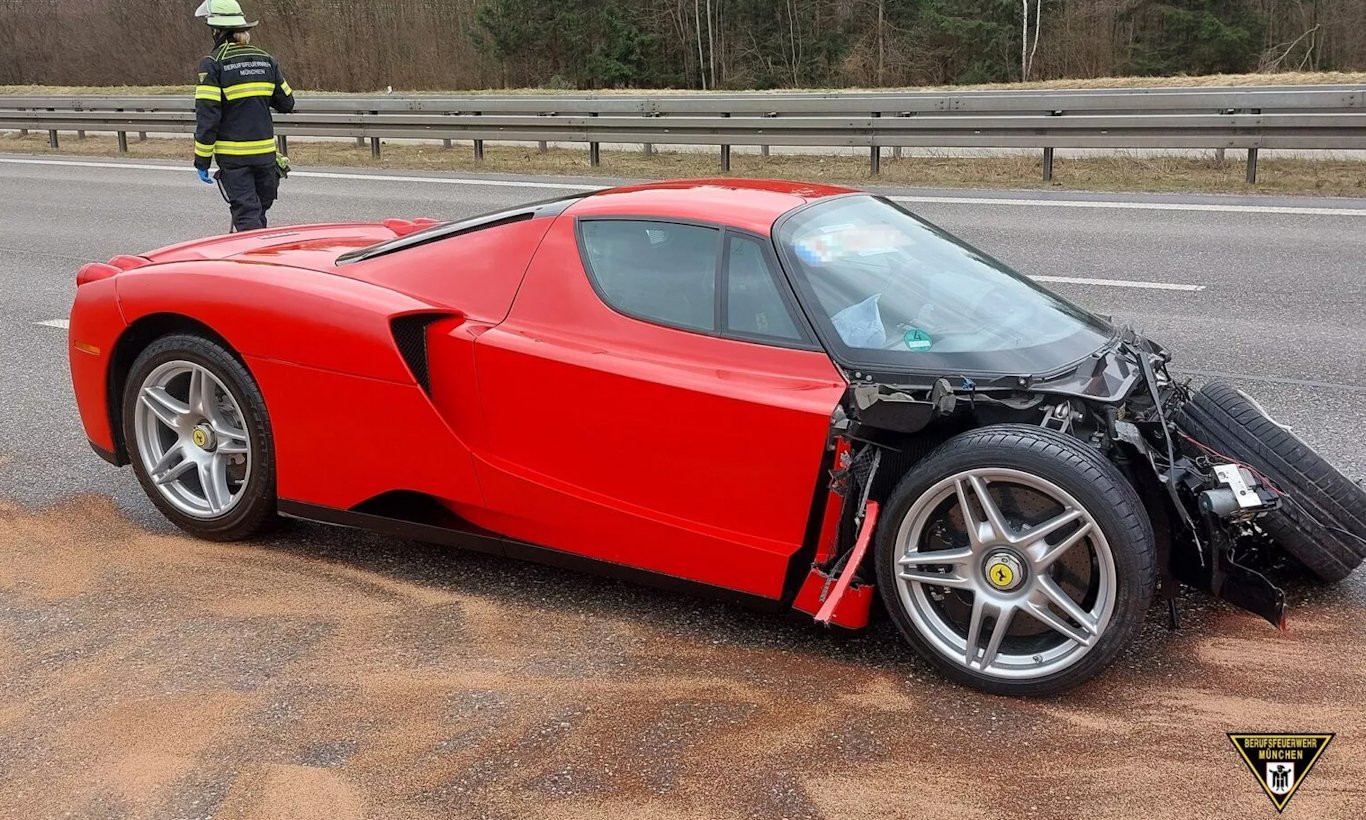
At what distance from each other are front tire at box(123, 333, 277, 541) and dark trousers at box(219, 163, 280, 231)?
159 inches

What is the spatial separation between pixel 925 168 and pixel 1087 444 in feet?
40.6

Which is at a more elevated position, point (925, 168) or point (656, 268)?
point (656, 268)

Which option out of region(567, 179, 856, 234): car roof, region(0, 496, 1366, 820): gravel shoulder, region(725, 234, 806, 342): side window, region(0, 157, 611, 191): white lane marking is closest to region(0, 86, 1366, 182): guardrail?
region(0, 157, 611, 191): white lane marking

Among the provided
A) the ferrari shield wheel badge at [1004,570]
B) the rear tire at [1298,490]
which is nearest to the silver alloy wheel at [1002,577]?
the ferrari shield wheel badge at [1004,570]

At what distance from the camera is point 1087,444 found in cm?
315

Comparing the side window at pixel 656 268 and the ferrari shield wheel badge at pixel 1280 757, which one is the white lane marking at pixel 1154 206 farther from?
the ferrari shield wheel badge at pixel 1280 757

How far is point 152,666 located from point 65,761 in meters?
0.48

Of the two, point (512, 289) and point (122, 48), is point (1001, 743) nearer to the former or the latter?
point (512, 289)

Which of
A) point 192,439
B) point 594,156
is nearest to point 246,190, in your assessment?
point 192,439

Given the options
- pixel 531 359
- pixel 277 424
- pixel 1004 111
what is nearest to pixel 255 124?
pixel 277 424

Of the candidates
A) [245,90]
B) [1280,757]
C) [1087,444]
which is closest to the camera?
[1280,757]

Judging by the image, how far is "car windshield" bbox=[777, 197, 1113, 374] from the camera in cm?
340

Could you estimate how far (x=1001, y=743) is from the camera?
A: 3.02 metres

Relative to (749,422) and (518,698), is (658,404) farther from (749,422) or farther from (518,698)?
(518,698)
